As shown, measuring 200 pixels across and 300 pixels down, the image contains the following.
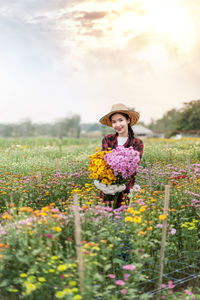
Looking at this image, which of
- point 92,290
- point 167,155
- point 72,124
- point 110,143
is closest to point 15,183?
point 110,143

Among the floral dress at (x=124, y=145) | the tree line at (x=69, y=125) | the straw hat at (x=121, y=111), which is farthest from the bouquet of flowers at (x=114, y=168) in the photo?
the tree line at (x=69, y=125)

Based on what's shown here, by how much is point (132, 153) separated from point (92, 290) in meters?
1.76

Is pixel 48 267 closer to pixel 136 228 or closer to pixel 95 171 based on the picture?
pixel 136 228

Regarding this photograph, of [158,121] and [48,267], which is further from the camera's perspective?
[158,121]

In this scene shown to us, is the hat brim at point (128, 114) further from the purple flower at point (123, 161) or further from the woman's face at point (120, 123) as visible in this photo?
the purple flower at point (123, 161)

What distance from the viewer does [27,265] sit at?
2.84m

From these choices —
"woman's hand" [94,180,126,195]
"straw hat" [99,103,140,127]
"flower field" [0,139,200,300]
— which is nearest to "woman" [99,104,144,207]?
"straw hat" [99,103,140,127]

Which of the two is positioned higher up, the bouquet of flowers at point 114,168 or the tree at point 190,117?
the tree at point 190,117

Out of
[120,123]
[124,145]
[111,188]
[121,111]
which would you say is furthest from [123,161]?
[121,111]

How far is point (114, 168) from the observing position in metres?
3.90

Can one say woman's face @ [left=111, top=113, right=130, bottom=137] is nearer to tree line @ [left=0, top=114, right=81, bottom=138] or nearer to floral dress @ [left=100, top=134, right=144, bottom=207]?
floral dress @ [left=100, top=134, right=144, bottom=207]

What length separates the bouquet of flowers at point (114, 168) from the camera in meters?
3.88

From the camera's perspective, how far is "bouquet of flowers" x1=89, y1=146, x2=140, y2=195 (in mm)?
3883

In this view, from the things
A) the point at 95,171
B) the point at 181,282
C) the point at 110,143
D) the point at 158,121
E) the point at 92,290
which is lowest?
the point at 181,282
